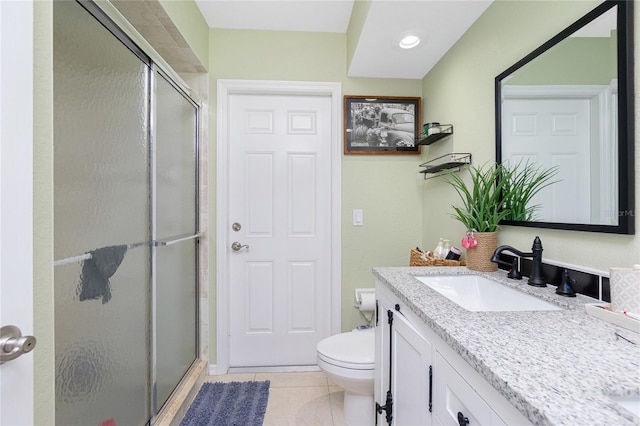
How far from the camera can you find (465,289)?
1267 millimetres

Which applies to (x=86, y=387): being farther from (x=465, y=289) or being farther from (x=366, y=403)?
(x=465, y=289)

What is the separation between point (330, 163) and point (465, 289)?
1.31 m

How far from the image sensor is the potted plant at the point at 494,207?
1242 mm

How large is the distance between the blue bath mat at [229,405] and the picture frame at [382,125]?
5.72 ft

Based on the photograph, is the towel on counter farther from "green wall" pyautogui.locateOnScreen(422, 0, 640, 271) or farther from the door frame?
"green wall" pyautogui.locateOnScreen(422, 0, 640, 271)

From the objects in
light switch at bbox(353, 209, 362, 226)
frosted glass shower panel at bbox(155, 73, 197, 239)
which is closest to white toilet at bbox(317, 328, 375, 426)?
light switch at bbox(353, 209, 362, 226)

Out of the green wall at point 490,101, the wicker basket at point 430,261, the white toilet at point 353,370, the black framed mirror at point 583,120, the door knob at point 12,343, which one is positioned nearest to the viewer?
the door knob at point 12,343

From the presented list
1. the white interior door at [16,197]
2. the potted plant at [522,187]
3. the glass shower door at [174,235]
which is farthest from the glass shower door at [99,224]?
the potted plant at [522,187]

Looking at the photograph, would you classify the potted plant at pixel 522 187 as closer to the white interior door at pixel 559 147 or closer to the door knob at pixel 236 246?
the white interior door at pixel 559 147

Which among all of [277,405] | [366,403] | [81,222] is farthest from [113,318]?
[366,403]

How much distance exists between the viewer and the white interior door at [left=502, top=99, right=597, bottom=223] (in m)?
0.98

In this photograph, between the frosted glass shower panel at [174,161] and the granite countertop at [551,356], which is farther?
the frosted glass shower panel at [174,161]

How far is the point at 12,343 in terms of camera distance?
0.56m

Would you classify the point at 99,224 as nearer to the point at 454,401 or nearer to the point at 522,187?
the point at 454,401
